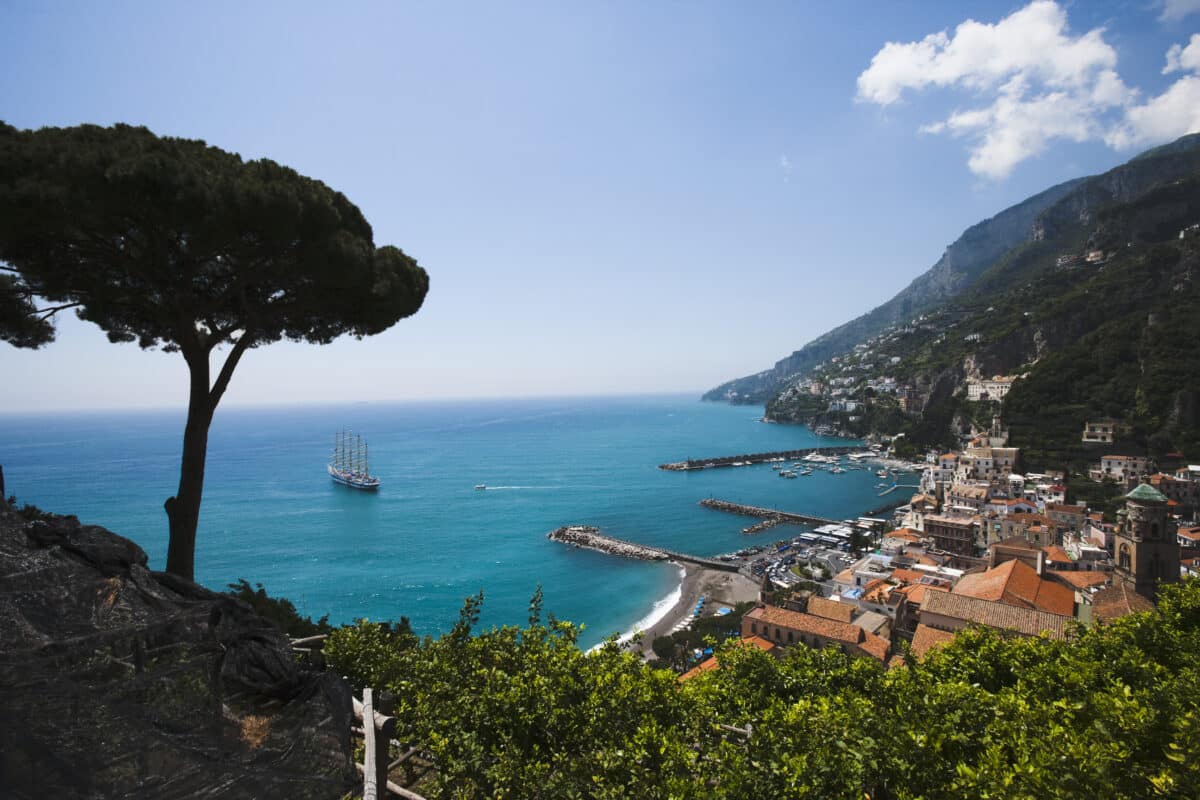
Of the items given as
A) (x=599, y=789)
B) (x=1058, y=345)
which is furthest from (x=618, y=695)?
(x=1058, y=345)

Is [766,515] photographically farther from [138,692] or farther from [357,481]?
[138,692]

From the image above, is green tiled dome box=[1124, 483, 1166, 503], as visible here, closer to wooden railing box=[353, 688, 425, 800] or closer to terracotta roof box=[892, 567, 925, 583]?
terracotta roof box=[892, 567, 925, 583]

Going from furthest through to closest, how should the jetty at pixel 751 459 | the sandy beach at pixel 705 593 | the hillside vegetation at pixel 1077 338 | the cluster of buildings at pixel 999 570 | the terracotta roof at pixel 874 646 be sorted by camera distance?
the jetty at pixel 751 459
the hillside vegetation at pixel 1077 338
the sandy beach at pixel 705 593
the cluster of buildings at pixel 999 570
the terracotta roof at pixel 874 646

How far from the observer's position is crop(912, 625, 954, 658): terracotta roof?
16.7 m

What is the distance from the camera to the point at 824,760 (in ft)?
16.3

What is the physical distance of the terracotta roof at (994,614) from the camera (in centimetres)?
1736

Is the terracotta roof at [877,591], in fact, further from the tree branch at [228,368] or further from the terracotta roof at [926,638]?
the tree branch at [228,368]

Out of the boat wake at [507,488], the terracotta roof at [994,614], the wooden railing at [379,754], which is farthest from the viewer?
the boat wake at [507,488]

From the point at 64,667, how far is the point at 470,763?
3017 millimetres

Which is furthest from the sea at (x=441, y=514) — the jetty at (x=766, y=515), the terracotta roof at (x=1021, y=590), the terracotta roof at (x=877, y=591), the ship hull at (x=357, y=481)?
the terracotta roof at (x=1021, y=590)

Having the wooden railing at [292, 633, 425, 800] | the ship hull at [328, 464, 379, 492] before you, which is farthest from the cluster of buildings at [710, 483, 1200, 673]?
the ship hull at [328, 464, 379, 492]

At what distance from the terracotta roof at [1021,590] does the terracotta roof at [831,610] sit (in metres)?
4.93

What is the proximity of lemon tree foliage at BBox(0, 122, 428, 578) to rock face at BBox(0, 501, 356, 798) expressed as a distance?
3.22m

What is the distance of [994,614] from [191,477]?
23576 mm
